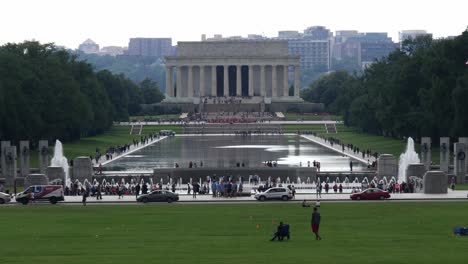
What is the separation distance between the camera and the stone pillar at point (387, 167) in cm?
7394

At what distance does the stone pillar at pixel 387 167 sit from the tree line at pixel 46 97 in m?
29.5

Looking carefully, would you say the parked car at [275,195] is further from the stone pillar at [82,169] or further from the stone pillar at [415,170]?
the stone pillar at [82,169]

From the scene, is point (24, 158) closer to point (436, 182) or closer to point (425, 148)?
point (425, 148)

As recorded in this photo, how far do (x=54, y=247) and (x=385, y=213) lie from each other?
15.6 meters

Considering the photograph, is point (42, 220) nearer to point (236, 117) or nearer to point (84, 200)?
point (84, 200)

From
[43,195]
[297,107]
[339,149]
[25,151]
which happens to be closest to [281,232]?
[43,195]

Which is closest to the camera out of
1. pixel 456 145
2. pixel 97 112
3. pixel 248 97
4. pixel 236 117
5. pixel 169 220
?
pixel 169 220

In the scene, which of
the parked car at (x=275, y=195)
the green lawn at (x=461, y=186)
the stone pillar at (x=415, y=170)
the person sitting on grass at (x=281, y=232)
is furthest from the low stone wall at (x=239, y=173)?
the person sitting on grass at (x=281, y=232)

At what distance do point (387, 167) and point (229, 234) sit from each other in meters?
36.7

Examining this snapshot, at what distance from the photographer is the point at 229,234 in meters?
38.6

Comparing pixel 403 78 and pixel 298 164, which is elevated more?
pixel 403 78

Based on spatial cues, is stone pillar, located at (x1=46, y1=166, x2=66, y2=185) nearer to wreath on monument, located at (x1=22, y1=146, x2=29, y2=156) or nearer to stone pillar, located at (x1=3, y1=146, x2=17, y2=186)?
stone pillar, located at (x1=3, y1=146, x2=17, y2=186)

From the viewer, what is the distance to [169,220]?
43.8 m

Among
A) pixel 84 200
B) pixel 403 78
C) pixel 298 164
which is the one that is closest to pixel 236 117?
pixel 403 78
